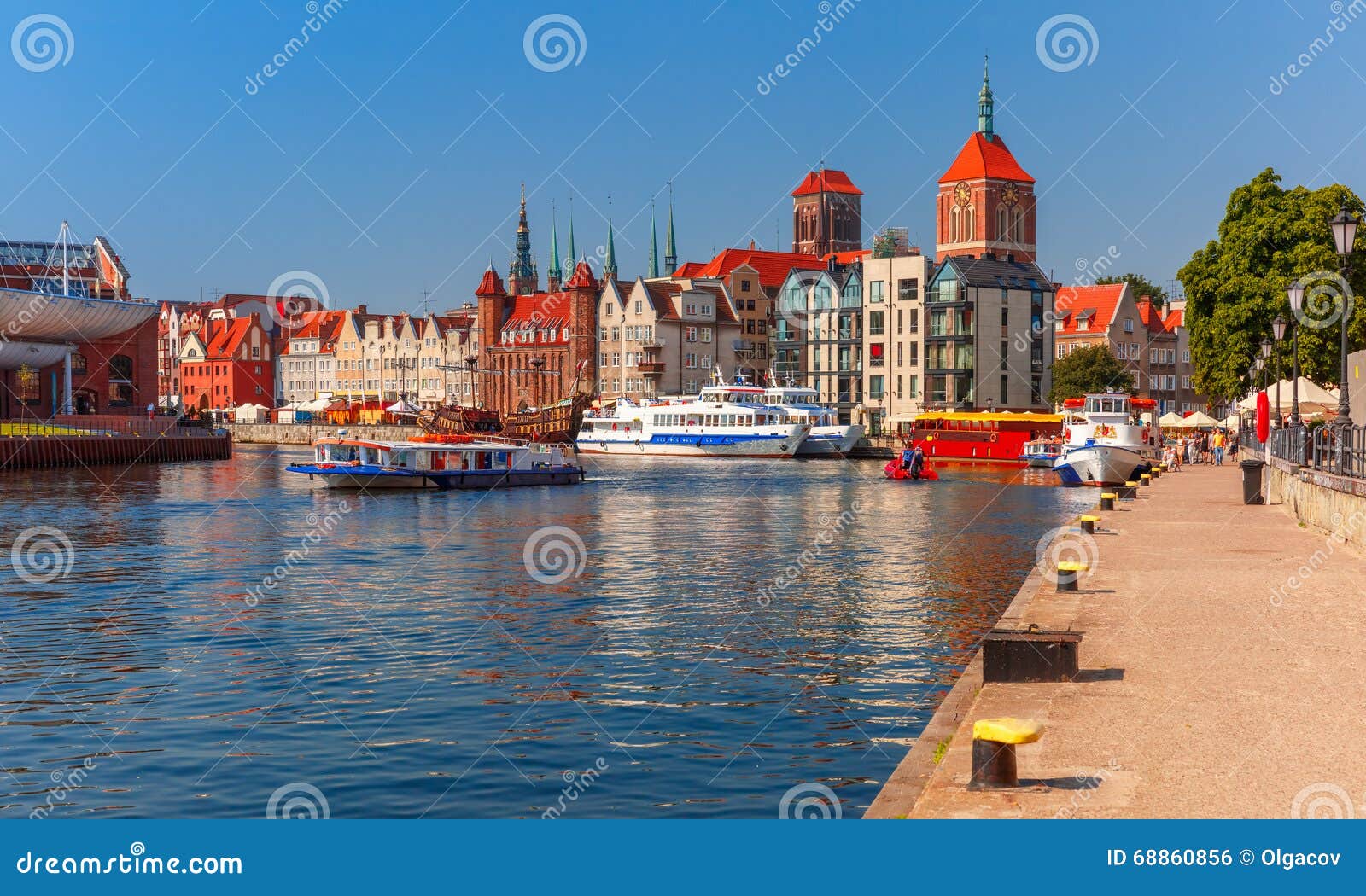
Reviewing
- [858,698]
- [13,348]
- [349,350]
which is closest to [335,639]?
[858,698]

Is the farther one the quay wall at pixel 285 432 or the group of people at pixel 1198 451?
the quay wall at pixel 285 432

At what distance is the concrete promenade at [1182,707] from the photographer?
10055 millimetres

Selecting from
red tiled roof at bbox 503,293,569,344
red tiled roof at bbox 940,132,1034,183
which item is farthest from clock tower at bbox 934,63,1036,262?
red tiled roof at bbox 503,293,569,344

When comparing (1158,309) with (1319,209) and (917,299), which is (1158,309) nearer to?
(917,299)

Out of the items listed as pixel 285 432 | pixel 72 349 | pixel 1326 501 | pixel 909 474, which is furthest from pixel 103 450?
pixel 1326 501

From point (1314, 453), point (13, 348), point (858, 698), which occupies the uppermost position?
point (13, 348)

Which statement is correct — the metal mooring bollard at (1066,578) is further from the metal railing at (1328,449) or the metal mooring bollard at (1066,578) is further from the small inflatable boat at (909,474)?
the small inflatable boat at (909,474)

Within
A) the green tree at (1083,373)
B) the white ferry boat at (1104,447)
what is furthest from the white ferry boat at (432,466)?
the green tree at (1083,373)

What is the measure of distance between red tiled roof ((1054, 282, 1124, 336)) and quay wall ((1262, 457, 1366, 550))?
10698 cm

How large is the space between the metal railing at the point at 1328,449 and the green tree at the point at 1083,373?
82031 millimetres

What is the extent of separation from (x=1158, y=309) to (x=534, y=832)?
558ft

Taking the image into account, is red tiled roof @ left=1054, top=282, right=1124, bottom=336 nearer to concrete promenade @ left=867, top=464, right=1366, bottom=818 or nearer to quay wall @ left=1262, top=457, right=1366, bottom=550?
quay wall @ left=1262, top=457, right=1366, bottom=550

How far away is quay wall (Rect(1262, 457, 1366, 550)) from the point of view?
25.6m

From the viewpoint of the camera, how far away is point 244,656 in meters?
21.2
